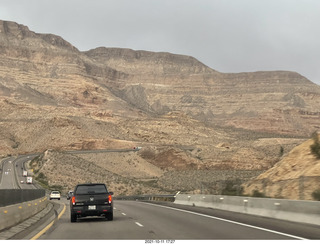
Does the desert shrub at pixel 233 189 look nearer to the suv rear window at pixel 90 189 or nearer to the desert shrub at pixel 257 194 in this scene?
the desert shrub at pixel 257 194

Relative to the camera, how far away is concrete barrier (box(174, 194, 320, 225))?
15.8m

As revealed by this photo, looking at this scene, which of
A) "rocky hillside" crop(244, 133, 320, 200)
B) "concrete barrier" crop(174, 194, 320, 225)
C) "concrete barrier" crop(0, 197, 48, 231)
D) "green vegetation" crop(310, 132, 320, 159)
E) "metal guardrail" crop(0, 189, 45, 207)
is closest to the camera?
"concrete barrier" crop(0, 197, 48, 231)

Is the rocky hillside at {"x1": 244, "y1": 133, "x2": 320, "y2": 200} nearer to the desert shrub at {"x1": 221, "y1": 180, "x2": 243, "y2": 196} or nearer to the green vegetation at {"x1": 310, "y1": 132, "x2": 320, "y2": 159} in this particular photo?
the green vegetation at {"x1": 310, "y1": 132, "x2": 320, "y2": 159}

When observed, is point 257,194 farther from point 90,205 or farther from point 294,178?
point 90,205

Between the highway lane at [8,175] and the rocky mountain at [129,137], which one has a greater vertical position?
the rocky mountain at [129,137]

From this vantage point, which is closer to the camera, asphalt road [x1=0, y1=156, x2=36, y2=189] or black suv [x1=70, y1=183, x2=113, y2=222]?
black suv [x1=70, y1=183, x2=113, y2=222]

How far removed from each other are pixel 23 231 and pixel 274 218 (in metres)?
9.38

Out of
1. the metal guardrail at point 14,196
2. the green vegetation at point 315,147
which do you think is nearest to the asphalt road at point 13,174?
the green vegetation at point 315,147

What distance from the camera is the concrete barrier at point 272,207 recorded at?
51.8 ft

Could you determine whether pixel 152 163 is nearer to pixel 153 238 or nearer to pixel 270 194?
pixel 270 194

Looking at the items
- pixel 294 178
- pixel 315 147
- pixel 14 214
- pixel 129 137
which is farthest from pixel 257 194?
pixel 129 137

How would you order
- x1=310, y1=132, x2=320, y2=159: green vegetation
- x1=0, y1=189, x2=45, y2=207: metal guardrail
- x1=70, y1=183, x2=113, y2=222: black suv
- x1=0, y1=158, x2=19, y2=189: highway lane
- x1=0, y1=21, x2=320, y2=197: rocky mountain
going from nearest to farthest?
x1=0, y1=189, x2=45, y2=207: metal guardrail → x1=70, y1=183, x2=113, y2=222: black suv → x1=310, y1=132, x2=320, y2=159: green vegetation → x1=0, y1=158, x2=19, y2=189: highway lane → x1=0, y1=21, x2=320, y2=197: rocky mountain

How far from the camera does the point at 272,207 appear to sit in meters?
19.0

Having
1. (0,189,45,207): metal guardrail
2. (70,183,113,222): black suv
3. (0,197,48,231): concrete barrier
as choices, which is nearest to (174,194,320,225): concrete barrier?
(70,183,113,222): black suv
